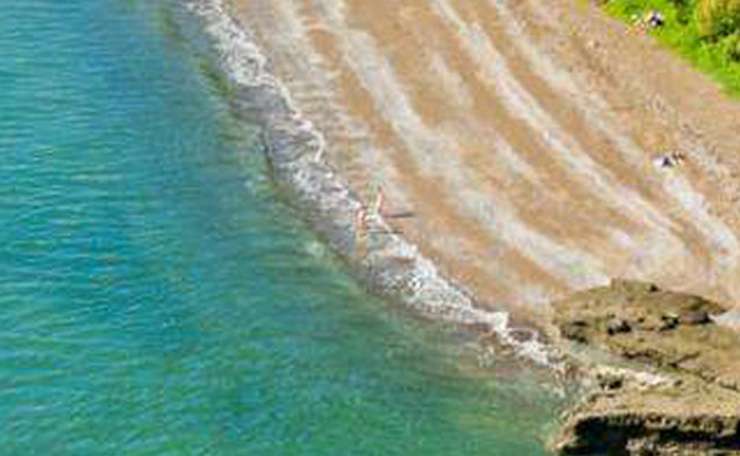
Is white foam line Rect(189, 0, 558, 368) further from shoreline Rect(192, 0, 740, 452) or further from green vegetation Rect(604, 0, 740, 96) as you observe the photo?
green vegetation Rect(604, 0, 740, 96)

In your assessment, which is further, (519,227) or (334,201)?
(334,201)

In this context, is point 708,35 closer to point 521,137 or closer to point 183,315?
point 521,137

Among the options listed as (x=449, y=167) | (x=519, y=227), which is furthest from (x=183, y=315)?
(x=449, y=167)

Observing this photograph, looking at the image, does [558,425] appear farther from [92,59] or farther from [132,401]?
[92,59]

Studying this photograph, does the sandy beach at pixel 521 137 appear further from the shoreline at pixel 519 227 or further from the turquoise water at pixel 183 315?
the turquoise water at pixel 183 315

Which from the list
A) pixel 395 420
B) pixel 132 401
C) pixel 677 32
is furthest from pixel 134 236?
pixel 677 32

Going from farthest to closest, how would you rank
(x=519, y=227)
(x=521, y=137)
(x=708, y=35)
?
(x=708, y=35), (x=521, y=137), (x=519, y=227)
